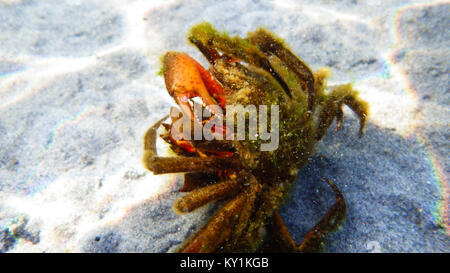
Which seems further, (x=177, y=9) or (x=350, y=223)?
(x=177, y=9)

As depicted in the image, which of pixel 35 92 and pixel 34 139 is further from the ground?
pixel 35 92

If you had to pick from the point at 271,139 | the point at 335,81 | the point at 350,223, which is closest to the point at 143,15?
the point at 335,81

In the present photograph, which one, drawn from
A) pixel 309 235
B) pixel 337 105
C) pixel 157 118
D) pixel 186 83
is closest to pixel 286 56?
pixel 337 105

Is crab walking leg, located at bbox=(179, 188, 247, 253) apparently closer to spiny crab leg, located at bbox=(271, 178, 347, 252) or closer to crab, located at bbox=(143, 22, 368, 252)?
crab, located at bbox=(143, 22, 368, 252)

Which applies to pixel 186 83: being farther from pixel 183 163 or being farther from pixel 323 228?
pixel 323 228

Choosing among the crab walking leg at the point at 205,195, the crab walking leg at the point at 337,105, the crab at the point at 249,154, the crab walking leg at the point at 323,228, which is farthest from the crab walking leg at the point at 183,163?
the crab walking leg at the point at 337,105

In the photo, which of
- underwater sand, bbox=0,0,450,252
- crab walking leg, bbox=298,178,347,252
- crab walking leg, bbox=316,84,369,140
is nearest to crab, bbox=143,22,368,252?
crab walking leg, bbox=298,178,347,252

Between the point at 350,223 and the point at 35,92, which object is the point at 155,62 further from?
the point at 350,223
